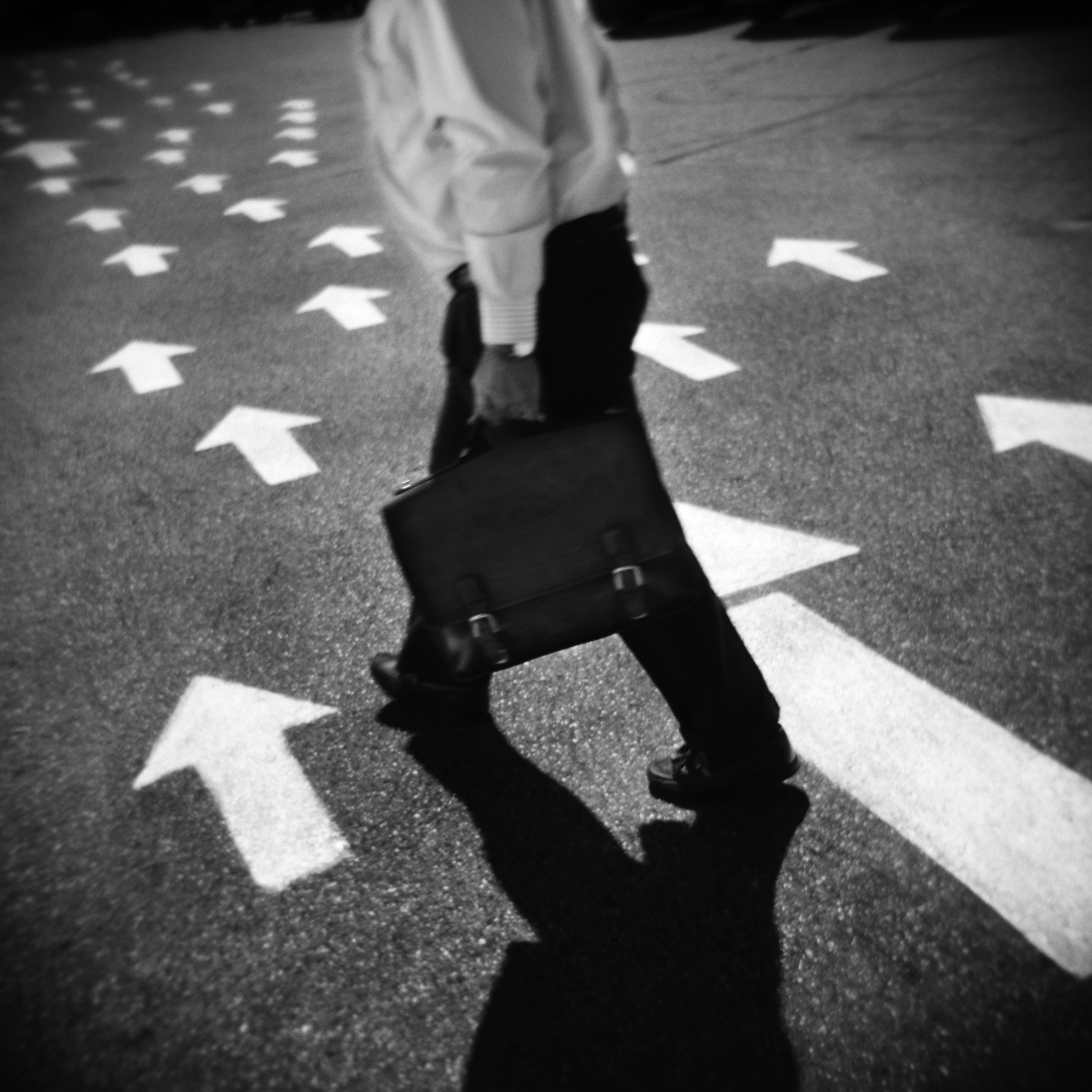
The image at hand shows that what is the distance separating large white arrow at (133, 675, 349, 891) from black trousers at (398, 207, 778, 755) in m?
0.84

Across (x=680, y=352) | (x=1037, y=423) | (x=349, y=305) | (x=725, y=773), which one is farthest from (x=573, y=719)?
(x=349, y=305)

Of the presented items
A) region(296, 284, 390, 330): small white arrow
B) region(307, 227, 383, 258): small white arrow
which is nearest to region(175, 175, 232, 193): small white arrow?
region(307, 227, 383, 258): small white arrow

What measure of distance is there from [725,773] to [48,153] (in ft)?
35.6

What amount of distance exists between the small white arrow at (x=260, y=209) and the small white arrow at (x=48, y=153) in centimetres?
320

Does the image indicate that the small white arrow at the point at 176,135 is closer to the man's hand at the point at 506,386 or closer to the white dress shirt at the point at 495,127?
the white dress shirt at the point at 495,127

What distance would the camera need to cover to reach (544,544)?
70.0 inches

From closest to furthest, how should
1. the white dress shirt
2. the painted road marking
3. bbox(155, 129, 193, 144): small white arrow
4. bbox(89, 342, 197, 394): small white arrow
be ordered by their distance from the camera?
the white dress shirt, the painted road marking, bbox(89, 342, 197, 394): small white arrow, bbox(155, 129, 193, 144): small white arrow

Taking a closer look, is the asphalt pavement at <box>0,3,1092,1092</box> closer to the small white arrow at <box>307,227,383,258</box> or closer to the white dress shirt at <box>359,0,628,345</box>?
the small white arrow at <box>307,227,383,258</box>

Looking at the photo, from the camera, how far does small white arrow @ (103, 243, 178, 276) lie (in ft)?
20.4

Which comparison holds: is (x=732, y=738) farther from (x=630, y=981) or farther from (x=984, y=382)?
(x=984, y=382)

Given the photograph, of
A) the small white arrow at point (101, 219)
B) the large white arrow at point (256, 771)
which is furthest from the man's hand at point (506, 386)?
the small white arrow at point (101, 219)

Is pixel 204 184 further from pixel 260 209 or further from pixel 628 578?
pixel 628 578

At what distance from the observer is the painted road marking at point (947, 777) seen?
6.33 feet

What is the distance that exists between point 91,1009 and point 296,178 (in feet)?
24.7
